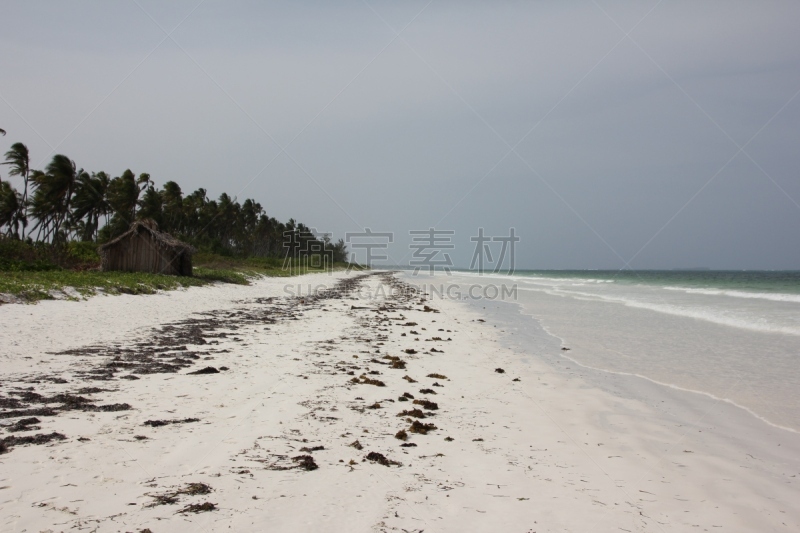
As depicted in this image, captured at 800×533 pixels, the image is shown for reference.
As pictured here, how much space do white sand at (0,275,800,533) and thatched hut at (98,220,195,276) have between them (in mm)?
19041

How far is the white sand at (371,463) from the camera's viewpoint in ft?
10.8

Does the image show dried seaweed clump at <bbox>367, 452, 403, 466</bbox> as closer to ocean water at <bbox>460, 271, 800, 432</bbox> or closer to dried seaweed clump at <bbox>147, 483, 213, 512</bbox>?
dried seaweed clump at <bbox>147, 483, 213, 512</bbox>

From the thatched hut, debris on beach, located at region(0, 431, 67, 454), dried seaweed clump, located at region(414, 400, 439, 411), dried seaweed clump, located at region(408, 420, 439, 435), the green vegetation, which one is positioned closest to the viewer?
debris on beach, located at region(0, 431, 67, 454)

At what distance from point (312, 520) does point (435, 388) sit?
4.18 meters

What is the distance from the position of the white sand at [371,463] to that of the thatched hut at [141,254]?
1904 centimetres

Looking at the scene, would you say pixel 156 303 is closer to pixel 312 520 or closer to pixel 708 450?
pixel 312 520

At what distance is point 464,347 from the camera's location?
11.2 m

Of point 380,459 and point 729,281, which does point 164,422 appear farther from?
point 729,281

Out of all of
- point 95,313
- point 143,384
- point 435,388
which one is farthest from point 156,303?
point 435,388

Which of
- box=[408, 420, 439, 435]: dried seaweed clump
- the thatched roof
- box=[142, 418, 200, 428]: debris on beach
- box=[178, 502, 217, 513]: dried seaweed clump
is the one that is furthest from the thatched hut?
box=[178, 502, 217, 513]: dried seaweed clump

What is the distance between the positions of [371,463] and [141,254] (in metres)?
26.1

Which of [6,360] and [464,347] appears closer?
[6,360]

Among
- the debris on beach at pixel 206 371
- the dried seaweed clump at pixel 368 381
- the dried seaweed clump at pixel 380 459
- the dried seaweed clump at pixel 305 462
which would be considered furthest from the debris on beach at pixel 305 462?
the debris on beach at pixel 206 371

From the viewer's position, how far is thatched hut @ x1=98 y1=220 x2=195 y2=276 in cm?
2597
